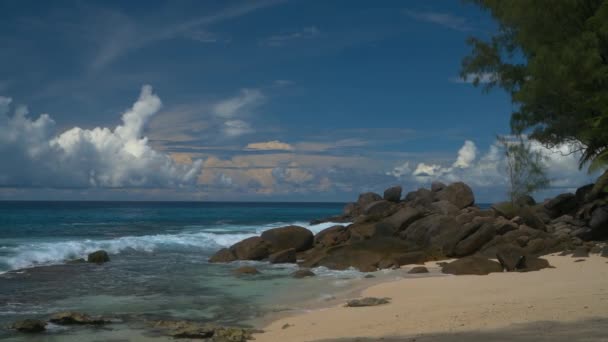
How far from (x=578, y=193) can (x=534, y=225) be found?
5015mm

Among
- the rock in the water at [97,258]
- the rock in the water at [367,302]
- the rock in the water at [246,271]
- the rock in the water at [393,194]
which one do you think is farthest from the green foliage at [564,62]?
the rock in the water at [393,194]

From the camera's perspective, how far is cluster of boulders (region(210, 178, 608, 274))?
21359mm

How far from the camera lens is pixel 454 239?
933 inches

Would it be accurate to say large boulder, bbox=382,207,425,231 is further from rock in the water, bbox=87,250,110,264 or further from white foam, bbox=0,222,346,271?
rock in the water, bbox=87,250,110,264

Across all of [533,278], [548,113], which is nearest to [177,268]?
[533,278]

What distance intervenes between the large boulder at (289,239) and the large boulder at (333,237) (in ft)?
2.50

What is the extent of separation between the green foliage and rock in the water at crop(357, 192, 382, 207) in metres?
32.2

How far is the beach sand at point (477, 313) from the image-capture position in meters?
8.24

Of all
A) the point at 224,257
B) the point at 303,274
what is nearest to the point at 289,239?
the point at 224,257

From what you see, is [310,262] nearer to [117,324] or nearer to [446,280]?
[446,280]

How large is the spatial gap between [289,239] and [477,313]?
60.7ft

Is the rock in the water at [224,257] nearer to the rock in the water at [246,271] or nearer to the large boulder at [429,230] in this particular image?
the rock in the water at [246,271]

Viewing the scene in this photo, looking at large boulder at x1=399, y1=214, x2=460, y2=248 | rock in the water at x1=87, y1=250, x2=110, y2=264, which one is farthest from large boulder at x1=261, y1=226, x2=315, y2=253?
rock in the water at x1=87, y1=250, x2=110, y2=264

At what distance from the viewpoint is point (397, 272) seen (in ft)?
67.2
